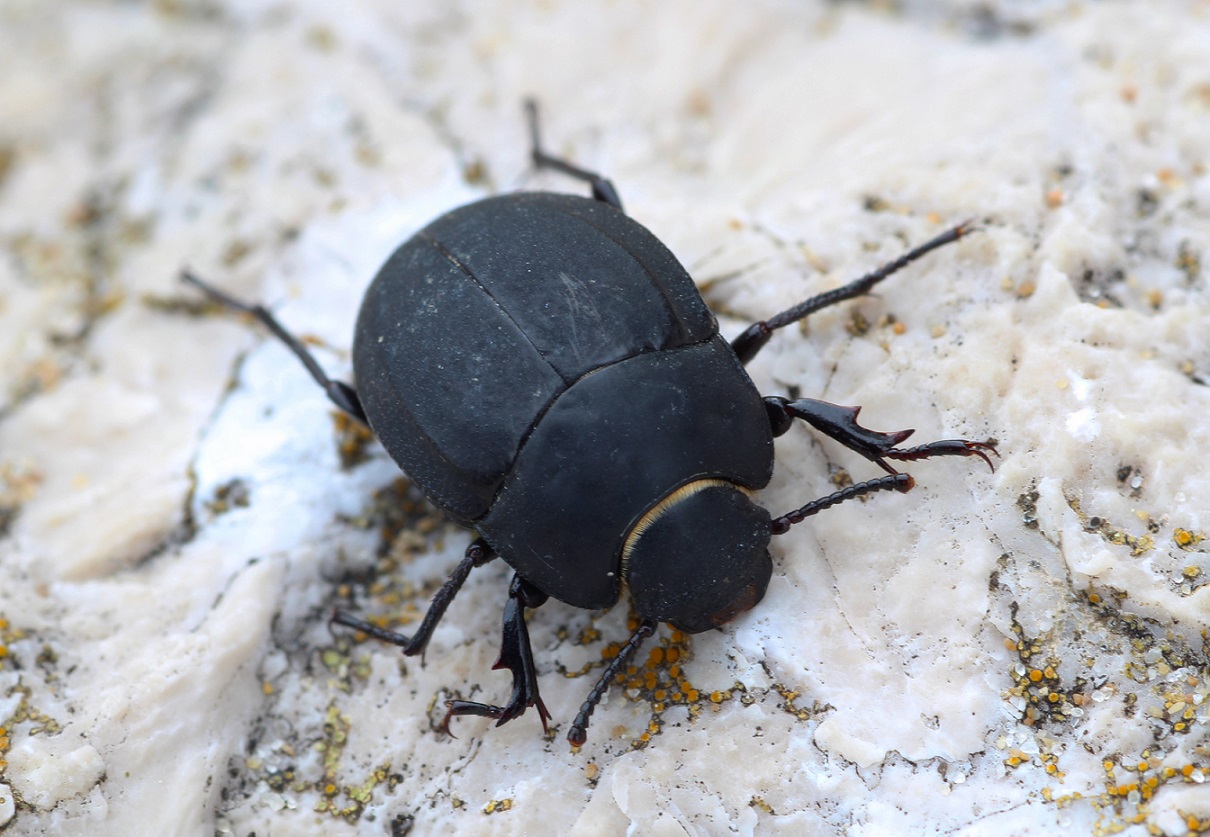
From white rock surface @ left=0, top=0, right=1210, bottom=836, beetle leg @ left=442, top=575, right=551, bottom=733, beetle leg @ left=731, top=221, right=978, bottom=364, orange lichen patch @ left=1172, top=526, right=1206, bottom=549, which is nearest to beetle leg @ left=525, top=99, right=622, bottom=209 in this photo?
white rock surface @ left=0, top=0, right=1210, bottom=836

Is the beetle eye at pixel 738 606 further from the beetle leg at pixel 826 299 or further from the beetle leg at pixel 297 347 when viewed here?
the beetle leg at pixel 297 347

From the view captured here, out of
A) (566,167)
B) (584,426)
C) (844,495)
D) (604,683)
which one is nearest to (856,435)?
(844,495)

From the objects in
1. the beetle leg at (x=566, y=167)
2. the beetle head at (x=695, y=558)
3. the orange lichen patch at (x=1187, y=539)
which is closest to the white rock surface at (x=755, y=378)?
the orange lichen patch at (x=1187, y=539)

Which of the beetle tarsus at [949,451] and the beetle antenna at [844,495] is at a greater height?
the beetle tarsus at [949,451]

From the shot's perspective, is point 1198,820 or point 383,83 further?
point 383,83

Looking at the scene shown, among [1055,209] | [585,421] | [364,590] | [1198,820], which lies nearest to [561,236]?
[585,421]

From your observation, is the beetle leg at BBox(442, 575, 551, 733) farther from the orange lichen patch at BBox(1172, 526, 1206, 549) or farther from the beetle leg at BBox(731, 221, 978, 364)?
the orange lichen patch at BBox(1172, 526, 1206, 549)

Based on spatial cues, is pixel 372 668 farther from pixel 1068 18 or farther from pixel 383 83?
pixel 1068 18
